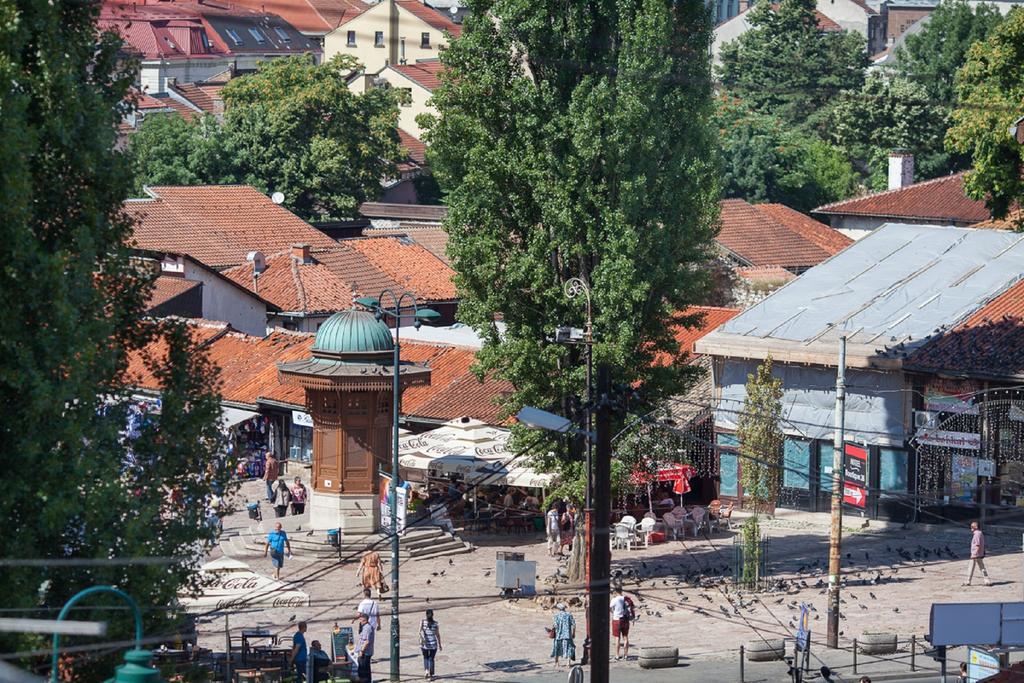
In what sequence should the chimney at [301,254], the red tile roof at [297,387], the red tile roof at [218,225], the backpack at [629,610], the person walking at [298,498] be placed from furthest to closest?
1. the red tile roof at [218,225]
2. the chimney at [301,254]
3. the red tile roof at [297,387]
4. the person walking at [298,498]
5. the backpack at [629,610]

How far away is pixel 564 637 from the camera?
97.7 feet

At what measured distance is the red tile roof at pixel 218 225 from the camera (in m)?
57.2

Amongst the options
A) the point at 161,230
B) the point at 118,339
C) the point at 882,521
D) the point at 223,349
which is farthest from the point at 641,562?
the point at 161,230

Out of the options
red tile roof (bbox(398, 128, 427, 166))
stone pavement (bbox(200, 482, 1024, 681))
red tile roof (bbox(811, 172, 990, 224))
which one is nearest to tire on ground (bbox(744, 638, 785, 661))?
stone pavement (bbox(200, 482, 1024, 681))

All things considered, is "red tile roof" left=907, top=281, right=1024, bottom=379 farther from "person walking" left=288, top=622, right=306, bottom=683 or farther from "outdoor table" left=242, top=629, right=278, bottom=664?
"person walking" left=288, top=622, right=306, bottom=683

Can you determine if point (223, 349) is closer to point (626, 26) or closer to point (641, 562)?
point (641, 562)

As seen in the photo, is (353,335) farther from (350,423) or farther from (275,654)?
(275,654)

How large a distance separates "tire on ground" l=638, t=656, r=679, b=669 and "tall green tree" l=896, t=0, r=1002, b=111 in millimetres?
61524

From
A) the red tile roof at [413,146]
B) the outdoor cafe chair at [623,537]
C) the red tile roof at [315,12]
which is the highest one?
the red tile roof at [315,12]

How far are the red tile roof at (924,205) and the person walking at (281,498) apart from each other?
1192 inches

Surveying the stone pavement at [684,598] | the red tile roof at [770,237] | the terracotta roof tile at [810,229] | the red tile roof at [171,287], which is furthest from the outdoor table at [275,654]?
the terracotta roof tile at [810,229]

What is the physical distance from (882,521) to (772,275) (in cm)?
1545

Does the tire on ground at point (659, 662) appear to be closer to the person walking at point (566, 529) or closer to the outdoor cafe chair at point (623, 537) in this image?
the person walking at point (566, 529)

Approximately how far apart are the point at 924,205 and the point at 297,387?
28.0m
